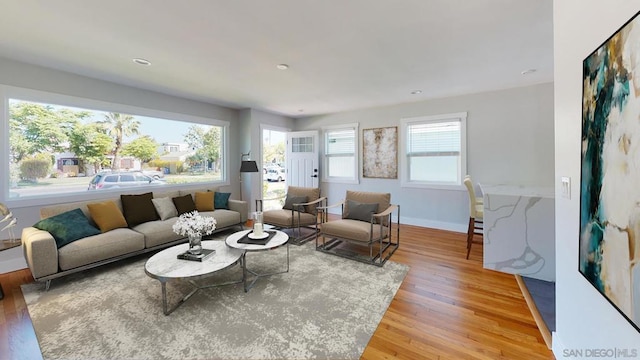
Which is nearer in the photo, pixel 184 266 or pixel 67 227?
pixel 184 266

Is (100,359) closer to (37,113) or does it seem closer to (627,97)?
(627,97)

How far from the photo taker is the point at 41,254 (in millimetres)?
2447

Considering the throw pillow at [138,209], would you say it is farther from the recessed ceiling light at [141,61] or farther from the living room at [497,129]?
the recessed ceiling light at [141,61]

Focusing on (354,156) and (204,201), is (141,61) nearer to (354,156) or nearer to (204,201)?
(204,201)

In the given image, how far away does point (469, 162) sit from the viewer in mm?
4539

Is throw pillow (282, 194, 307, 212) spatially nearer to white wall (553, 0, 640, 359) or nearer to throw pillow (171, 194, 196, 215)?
throw pillow (171, 194, 196, 215)

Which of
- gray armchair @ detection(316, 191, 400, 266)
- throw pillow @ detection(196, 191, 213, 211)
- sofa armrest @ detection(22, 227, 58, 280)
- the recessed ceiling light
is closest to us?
sofa armrest @ detection(22, 227, 58, 280)

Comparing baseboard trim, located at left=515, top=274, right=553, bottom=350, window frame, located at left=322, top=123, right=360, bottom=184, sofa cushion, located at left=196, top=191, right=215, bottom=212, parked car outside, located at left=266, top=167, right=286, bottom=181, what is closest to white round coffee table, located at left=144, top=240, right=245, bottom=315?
sofa cushion, located at left=196, top=191, right=215, bottom=212

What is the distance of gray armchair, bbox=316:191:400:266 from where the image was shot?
3242 millimetres

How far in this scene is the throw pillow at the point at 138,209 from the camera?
138 inches

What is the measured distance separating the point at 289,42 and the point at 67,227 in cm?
317

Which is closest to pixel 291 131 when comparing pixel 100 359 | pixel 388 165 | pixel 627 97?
pixel 388 165

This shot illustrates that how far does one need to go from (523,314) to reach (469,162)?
117 inches

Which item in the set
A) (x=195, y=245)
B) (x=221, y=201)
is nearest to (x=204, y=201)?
(x=221, y=201)
